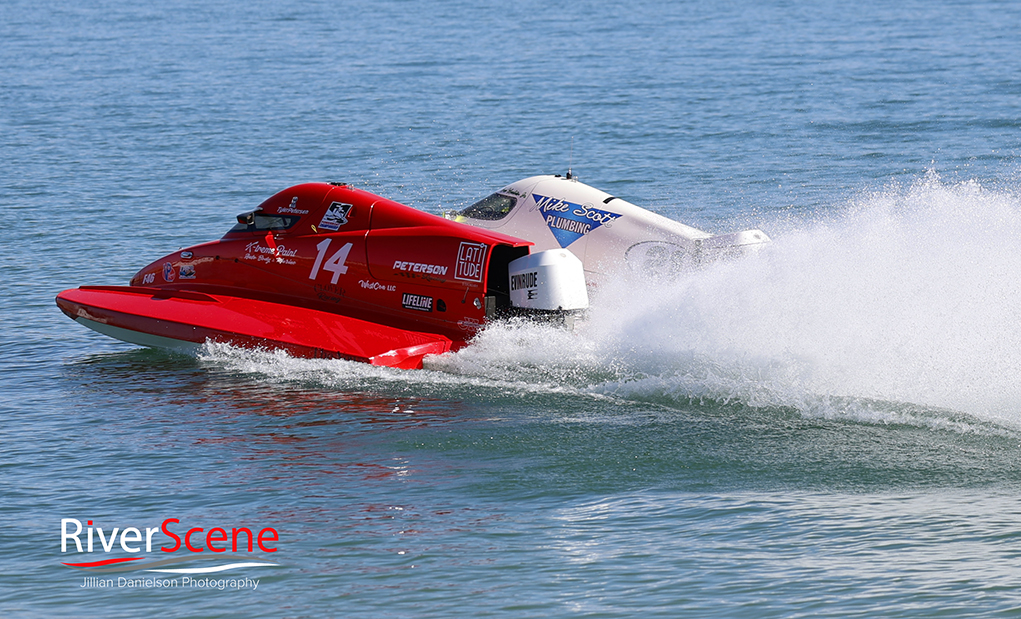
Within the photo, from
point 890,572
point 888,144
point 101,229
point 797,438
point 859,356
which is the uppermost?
point 888,144

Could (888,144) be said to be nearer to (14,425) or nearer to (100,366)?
(100,366)

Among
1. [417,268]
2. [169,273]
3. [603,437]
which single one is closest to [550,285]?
[417,268]

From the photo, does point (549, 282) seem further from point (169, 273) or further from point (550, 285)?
point (169, 273)

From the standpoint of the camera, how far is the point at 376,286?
41.4 feet

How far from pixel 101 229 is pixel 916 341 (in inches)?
572

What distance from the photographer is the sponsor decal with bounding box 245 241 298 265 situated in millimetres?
13070

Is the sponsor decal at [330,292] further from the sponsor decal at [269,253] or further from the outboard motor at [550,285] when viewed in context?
the outboard motor at [550,285]

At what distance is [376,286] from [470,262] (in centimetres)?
123

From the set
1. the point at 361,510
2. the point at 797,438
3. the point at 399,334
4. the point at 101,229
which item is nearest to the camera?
the point at 361,510

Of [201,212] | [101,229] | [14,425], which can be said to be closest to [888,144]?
[201,212]

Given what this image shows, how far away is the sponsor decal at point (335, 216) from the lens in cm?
1291

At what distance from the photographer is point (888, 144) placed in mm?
25203

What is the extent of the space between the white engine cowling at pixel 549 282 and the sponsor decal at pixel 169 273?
446 cm

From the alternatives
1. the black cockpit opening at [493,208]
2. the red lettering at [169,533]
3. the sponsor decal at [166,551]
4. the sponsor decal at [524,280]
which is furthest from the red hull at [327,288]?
the sponsor decal at [166,551]
